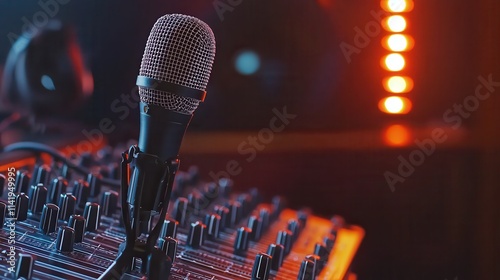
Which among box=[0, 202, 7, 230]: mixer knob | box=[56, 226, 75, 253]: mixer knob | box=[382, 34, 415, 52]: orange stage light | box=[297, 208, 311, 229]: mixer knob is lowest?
box=[56, 226, 75, 253]: mixer knob

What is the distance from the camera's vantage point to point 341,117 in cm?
177

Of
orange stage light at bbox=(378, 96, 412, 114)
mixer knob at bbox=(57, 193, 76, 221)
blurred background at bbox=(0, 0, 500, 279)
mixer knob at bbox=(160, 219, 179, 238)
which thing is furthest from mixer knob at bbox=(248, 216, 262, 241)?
orange stage light at bbox=(378, 96, 412, 114)

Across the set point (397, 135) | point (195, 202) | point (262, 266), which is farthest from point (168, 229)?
point (397, 135)

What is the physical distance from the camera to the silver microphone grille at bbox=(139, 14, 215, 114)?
0.66m

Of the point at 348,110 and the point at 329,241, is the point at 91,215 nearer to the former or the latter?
the point at 329,241

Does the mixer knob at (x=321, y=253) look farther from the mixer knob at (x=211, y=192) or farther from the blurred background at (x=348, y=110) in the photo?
the blurred background at (x=348, y=110)

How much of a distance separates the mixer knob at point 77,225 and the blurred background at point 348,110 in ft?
2.04

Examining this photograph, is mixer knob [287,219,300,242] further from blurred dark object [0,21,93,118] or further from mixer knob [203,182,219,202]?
blurred dark object [0,21,93,118]

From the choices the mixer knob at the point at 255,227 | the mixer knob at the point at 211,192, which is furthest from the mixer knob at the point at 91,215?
the mixer knob at the point at 211,192

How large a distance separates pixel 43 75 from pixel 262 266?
2.06 ft

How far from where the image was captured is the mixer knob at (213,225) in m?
1.04

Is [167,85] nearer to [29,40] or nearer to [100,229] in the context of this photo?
[100,229]

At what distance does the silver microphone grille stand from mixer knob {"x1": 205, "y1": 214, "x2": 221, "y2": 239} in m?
0.39

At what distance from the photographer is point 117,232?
3.07 ft
